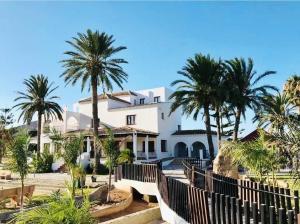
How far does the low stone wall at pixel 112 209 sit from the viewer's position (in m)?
13.7

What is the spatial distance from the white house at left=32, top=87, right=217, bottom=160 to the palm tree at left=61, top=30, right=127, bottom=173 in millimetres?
8797

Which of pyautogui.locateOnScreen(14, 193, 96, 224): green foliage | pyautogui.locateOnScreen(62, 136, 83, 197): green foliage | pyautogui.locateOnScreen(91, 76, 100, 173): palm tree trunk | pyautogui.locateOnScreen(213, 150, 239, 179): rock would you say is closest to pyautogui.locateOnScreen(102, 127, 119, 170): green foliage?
pyautogui.locateOnScreen(62, 136, 83, 197): green foliage

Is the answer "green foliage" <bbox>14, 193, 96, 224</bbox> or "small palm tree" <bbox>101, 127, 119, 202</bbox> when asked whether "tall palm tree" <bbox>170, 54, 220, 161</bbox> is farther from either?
"green foliage" <bbox>14, 193, 96, 224</bbox>

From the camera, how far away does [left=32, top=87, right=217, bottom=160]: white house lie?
44.0m

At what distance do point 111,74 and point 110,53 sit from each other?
1.98 meters

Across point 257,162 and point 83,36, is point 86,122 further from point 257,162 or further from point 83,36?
point 257,162

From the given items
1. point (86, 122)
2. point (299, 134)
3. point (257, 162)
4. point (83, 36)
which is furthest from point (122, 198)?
point (86, 122)

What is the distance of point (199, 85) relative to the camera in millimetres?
33469

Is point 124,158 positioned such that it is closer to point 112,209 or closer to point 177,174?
point 112,209

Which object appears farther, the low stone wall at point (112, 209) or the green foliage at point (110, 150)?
the green foliage at point (110, 150)

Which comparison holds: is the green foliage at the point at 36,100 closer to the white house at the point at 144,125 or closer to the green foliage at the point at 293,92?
the white house at the point at 144,125

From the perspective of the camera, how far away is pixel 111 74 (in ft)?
110

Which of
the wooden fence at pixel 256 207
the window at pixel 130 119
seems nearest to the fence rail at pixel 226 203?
the wooden fence at pixel 256 207

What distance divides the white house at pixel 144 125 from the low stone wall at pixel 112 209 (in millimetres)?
24005
